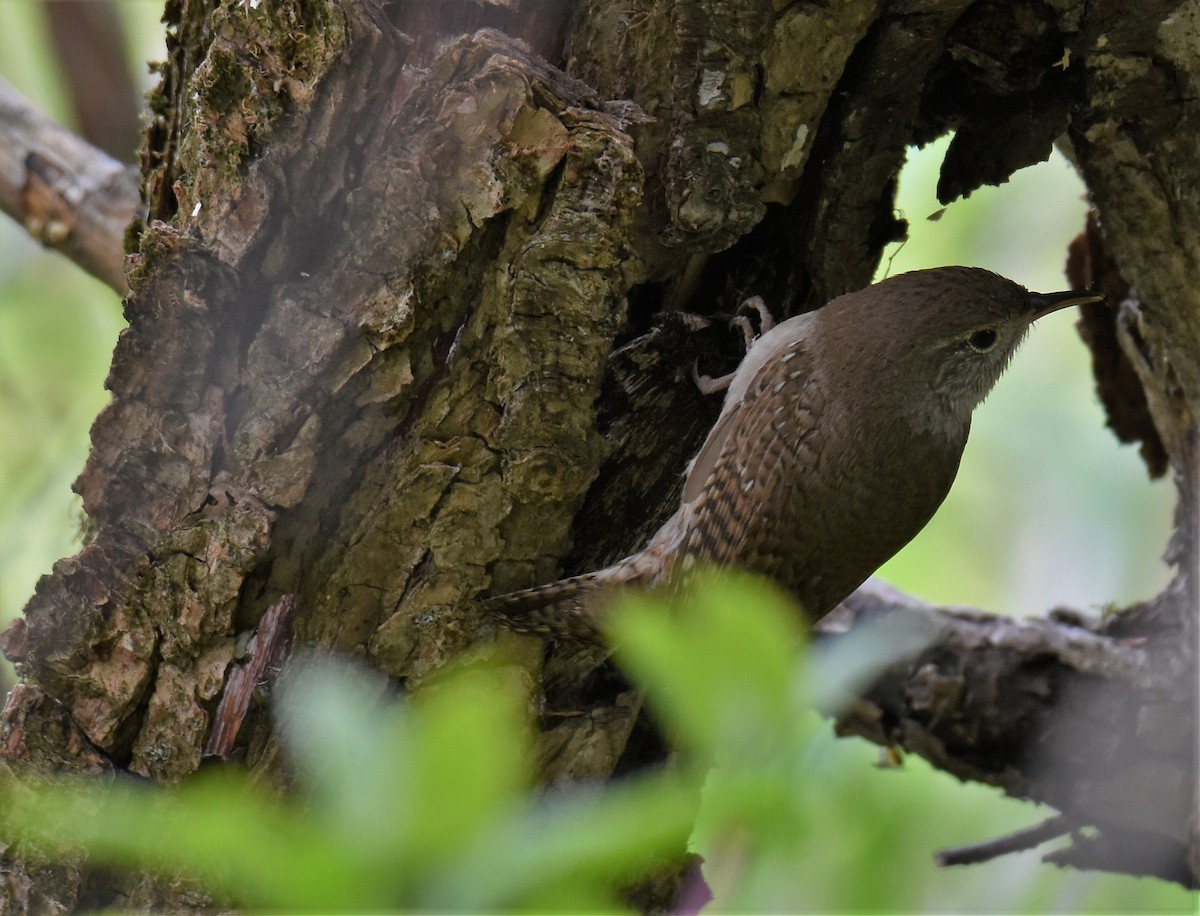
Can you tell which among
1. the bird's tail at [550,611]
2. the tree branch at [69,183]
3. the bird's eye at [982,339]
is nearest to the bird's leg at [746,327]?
the bird's eye at [982,339]

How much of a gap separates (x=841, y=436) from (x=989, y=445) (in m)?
2.00

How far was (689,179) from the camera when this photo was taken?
198 centimetres

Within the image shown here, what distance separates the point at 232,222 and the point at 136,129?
2328 millimetres

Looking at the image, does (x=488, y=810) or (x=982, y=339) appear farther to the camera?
(x=982, y=339)

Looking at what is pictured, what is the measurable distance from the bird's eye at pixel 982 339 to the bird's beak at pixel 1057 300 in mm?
112

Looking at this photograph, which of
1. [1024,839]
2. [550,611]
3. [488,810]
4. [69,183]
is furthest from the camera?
[69,183]

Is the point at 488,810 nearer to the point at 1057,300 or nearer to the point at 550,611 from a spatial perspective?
the point at 550,611

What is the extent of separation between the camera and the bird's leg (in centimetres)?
243

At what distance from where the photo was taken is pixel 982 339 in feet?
8.63

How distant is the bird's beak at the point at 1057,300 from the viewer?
252 centimetres

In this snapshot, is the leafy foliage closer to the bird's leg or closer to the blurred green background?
the bird's leg

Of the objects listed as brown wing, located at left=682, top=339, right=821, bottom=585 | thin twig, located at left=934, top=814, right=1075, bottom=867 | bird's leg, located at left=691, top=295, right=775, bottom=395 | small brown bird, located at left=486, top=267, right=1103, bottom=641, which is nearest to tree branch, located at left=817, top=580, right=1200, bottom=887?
thin twig, located at left=934, top=814, right=1075, bottom=867

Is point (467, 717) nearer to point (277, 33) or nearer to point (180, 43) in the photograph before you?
point (277, 33)

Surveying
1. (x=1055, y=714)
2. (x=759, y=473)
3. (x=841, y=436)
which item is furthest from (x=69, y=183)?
(x=1055, y=714)
